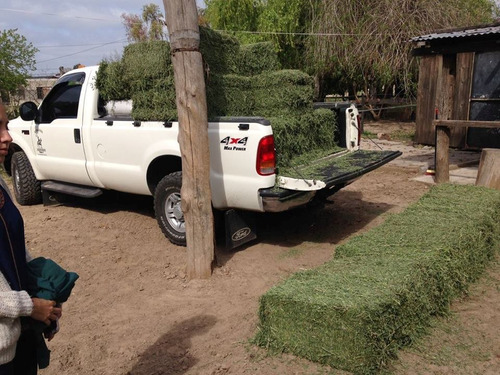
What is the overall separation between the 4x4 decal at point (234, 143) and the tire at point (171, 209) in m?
0.78

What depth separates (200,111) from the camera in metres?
4.45

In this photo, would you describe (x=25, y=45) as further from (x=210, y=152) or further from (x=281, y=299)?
(x=281, y=299)

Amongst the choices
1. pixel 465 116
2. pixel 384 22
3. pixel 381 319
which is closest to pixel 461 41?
pixel 465 116

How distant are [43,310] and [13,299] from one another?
21 cm

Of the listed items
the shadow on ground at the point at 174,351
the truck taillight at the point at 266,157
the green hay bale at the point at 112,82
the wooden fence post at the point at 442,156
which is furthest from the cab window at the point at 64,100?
the wooden fence post at the point at 442,156

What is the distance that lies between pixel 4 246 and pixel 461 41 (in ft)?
32.7

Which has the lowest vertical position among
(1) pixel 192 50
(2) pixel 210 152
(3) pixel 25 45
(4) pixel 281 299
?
(4) pixel 281 299

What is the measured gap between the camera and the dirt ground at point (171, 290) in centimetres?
335

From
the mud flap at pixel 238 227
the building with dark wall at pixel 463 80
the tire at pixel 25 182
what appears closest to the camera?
the mud flap at pixel 238 227

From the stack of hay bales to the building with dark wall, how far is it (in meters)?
4.43

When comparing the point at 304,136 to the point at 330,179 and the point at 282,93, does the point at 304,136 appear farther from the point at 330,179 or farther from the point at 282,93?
the point at 330,179

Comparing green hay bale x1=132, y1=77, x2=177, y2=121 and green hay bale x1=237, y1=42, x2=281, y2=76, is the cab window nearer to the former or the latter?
green hay bale x1=132, y1=77, x2=177, y2=121

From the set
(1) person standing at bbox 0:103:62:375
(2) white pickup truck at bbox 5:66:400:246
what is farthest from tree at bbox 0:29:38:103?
(1) person standing at bbox 0:103:62:375

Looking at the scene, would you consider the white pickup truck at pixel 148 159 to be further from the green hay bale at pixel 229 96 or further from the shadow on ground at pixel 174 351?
the shadow on ground at pixel 174 351
